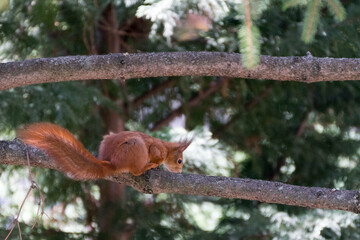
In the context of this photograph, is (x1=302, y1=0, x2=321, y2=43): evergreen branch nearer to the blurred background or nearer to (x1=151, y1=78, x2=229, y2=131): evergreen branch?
the blurred background

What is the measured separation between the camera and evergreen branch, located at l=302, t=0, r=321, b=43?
1910 mm

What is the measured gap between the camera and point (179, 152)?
3424 mm

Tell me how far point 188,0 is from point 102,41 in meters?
1.64

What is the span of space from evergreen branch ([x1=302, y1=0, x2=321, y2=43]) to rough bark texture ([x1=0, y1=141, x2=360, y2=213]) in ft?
2.10

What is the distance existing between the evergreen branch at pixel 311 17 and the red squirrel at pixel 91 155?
3.45 ft

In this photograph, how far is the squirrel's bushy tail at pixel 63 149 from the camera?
225cm

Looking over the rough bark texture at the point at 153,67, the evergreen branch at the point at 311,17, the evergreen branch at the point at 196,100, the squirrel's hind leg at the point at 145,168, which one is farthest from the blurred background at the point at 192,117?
the evergreen branch at the point at 311,17

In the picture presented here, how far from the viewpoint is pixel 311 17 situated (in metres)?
1.93

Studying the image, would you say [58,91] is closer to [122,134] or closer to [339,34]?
[122,134]

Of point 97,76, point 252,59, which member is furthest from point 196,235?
point 252,59

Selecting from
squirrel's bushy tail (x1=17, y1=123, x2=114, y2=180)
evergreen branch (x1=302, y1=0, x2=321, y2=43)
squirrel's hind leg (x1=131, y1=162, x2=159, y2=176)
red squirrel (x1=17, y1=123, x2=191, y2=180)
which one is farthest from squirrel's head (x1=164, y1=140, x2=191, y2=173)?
evergreen branch (x1=302, y1=0, x2=321, y2=43)

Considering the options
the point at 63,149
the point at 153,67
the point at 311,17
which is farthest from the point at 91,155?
the point at 311,17

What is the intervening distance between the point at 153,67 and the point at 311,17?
0.64m

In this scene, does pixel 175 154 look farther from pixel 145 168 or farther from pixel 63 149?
pixel 63 149
